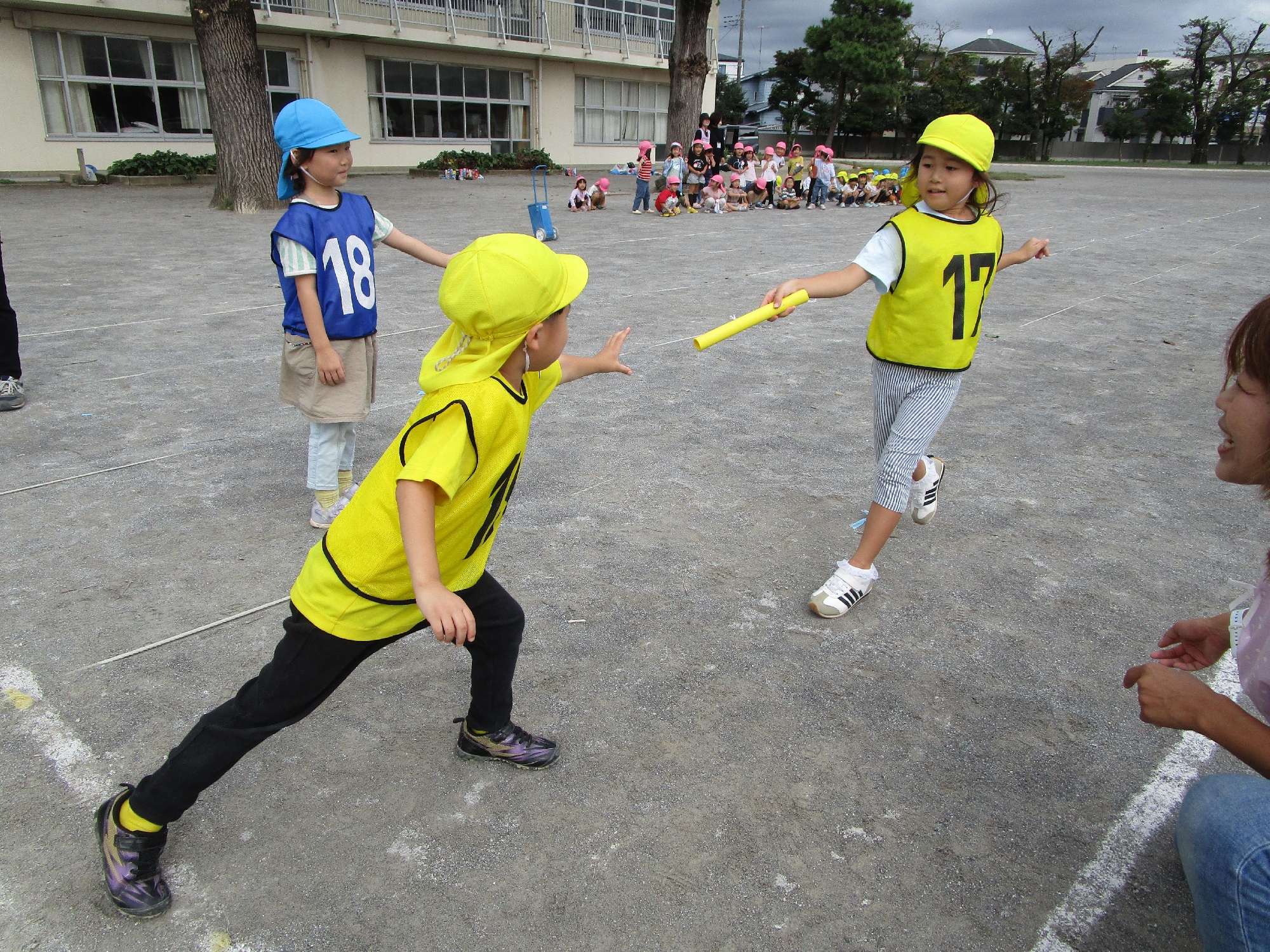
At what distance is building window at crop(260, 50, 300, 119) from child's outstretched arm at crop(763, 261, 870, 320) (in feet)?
83.6

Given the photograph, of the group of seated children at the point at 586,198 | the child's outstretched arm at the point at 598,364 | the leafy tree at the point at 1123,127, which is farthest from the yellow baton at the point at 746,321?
the leafy tree at the point at 1123,127

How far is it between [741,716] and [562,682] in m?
0.58

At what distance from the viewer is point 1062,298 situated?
9.02m

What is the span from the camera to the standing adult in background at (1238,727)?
4.99ft

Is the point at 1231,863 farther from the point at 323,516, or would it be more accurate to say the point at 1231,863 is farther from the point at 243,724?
the point at 323,516

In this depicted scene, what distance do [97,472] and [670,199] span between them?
15.0 meters

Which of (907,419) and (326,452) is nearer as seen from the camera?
(907,419)

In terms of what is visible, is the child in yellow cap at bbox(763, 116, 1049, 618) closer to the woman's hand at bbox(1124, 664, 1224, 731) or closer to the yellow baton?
the yellow baton

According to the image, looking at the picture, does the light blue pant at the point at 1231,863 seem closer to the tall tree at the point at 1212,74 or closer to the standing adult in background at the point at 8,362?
the standing adult in background at the point at 8,362

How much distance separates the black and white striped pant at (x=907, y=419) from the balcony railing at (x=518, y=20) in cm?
2491

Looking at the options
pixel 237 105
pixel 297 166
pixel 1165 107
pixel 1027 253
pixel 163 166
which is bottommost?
pixel 163 166

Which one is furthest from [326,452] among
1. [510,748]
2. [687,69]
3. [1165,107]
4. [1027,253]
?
[1165,107]

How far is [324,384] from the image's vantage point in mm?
3670

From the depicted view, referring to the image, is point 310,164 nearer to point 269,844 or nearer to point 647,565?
point 647,565
